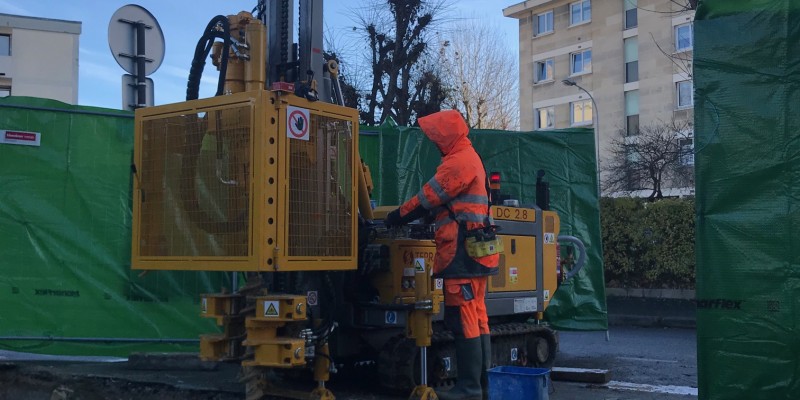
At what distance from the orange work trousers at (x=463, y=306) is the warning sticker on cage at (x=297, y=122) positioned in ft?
4.99

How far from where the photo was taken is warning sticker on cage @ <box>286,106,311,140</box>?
5973mm

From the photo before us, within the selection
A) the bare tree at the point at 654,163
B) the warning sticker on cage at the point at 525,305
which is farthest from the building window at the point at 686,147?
the warning sticker on cage at the point at 525,305

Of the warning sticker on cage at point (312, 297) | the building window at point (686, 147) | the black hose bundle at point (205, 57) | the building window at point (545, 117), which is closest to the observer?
the warning sticker on cage at point (312, 297)

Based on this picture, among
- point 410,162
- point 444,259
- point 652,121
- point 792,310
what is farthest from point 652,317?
point 652,121

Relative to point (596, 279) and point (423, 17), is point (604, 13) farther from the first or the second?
point (596, 279)

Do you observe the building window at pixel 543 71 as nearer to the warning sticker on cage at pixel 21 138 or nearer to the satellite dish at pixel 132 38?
the satellite dish at pixel 132 38

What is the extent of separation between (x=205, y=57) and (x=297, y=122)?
4.42ft

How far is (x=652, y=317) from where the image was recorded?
565 inches

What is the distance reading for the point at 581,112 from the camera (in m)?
40.9

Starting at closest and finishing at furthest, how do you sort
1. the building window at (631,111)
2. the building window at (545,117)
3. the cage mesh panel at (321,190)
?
the cage mesh panel at (321,190) < the building window at (631,111) < the building window at (545,117)

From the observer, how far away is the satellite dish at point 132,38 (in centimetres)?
844

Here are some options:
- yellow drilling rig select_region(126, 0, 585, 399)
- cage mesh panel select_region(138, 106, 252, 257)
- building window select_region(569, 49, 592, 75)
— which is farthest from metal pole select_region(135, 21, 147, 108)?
building window select_region(569, 49, 592, 75)

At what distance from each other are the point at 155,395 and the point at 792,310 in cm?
510

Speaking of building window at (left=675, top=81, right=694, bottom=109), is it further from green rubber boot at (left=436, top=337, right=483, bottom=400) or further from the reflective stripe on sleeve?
green rubber boot at (left=436, top=337, right=483, bottom=400)
